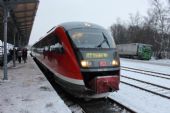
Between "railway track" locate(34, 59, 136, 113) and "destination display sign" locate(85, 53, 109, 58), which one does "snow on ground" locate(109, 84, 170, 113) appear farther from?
"destination display sign" locate(85, 53, 109, 58)

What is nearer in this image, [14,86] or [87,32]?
[87,32]

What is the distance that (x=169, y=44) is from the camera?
174ft

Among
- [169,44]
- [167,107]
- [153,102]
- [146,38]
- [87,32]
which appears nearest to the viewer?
[167,107]

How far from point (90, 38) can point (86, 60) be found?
1233 mm

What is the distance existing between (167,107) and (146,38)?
5946 cm

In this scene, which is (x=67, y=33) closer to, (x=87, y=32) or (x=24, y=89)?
(x=87, y=32)

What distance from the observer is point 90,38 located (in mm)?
10758

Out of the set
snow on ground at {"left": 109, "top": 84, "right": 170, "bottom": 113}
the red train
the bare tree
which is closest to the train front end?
the red train

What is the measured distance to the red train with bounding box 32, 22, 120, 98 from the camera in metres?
9.67

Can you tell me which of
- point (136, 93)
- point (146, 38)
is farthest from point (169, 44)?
point (136, 93)

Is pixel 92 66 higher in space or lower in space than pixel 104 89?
higher

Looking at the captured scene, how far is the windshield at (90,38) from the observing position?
34.2 ft

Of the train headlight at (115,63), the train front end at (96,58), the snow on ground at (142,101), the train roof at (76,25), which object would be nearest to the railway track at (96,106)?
the snow on ground at (142,101)

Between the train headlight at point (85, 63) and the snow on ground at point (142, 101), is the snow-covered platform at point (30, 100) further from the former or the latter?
the snow on ground at point (142, 101)
